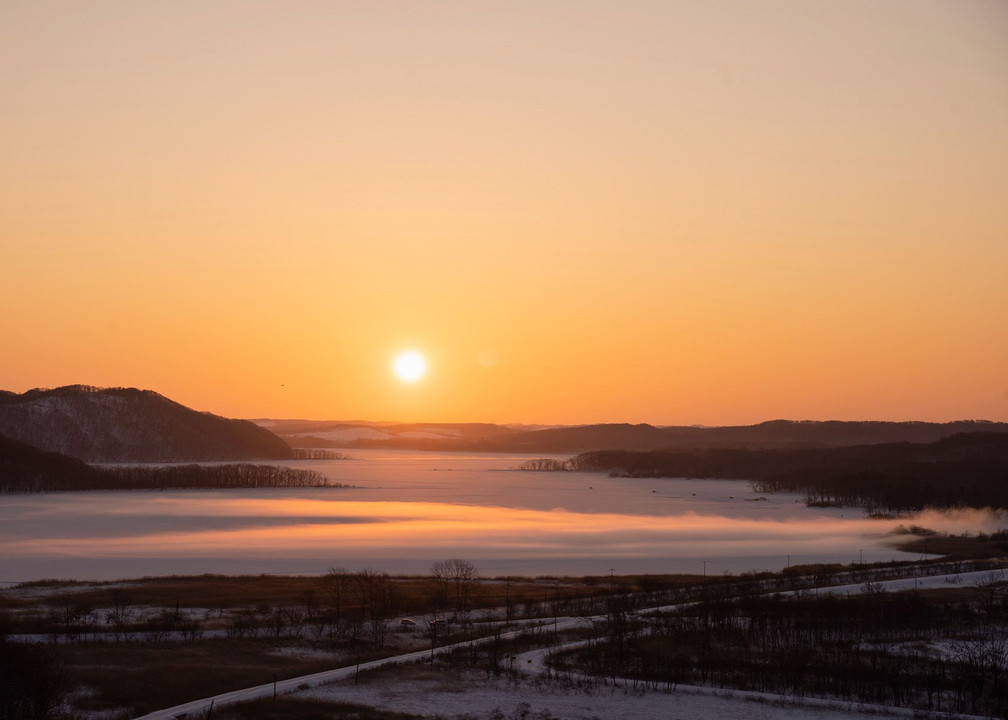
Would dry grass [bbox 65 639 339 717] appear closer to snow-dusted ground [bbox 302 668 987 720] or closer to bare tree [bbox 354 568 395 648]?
snow-dusted ground [bbox 302 668 987 720]

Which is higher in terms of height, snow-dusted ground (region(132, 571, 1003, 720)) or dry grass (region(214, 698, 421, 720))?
dry grass (region(214, 698, 421, 720))

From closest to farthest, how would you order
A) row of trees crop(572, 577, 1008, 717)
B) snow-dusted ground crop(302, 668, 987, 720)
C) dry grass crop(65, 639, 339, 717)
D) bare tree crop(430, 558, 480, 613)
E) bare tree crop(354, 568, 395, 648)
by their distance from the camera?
snow-dusted ground crop(302, 668, 987, 720) < dry grass crop(65, 639, 339, 717) < row of trees crop(572, 577, 1008, 717) < bare tree crop(354, 568, 395, 648) < bare tree crop(430, 558, 480, 613)

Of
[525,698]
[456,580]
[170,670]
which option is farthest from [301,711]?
[456,580]

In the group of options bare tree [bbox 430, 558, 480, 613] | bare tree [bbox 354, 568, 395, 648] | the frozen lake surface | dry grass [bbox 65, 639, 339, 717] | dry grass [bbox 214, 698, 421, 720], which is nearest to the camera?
dry grass [bbox 214, 698, 421, 720]

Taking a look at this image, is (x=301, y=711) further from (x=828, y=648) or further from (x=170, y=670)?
(x=828, y=648)

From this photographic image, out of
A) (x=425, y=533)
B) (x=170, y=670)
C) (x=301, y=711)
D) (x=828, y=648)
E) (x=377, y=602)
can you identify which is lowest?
(x=828, y=648)

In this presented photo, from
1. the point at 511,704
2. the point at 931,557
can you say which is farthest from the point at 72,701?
A: the point at 931,557

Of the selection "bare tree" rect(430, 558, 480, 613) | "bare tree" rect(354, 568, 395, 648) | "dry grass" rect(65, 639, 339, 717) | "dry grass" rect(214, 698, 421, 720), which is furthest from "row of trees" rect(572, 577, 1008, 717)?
"dry grass" rect(65, 639, 339, 717)

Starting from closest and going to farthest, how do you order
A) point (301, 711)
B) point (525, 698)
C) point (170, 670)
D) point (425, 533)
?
point (301, 711) → point (525, 698) → point (170, 670) → point (425, 533)

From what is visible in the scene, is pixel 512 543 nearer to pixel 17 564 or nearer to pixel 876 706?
pixel 17 564
